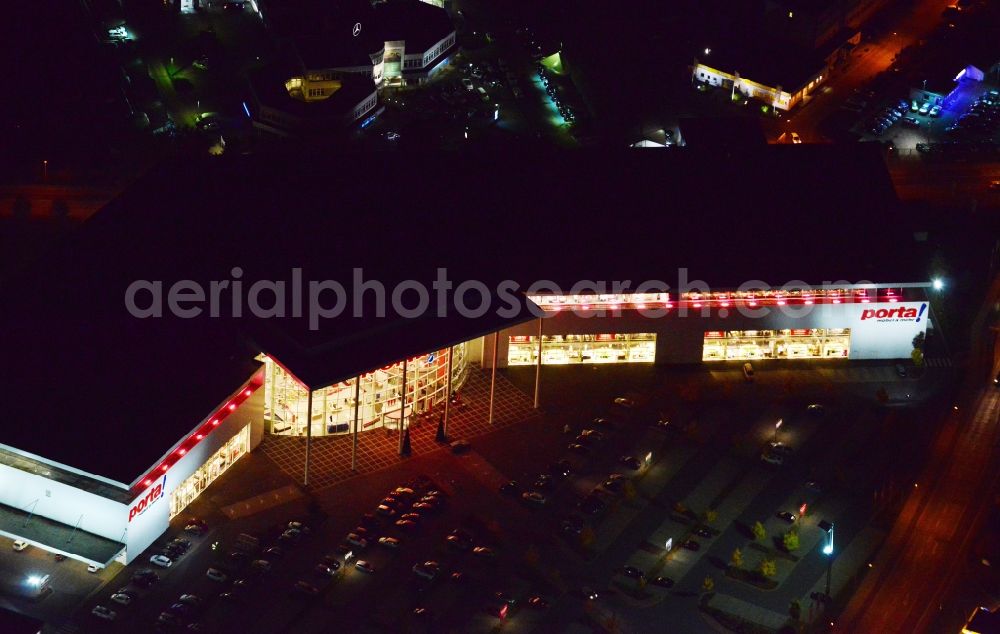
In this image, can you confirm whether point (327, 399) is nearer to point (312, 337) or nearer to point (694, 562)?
point (312, 337)

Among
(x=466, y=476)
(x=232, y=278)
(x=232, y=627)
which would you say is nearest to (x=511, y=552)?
(x=466, y=476)

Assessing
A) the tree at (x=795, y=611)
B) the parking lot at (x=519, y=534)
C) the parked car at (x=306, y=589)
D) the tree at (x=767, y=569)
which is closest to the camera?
the parking lot at (x=519, y=534)

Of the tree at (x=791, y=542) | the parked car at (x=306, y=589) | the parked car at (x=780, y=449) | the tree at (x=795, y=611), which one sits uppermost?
the parked car at (x=780, y=449)

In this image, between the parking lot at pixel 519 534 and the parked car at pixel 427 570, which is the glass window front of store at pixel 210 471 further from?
the parked car at pixel 427 570

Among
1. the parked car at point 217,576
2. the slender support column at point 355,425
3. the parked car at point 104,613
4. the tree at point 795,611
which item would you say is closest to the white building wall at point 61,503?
the parked car at point 104,613

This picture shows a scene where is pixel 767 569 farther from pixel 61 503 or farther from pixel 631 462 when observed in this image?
pixel 61 503

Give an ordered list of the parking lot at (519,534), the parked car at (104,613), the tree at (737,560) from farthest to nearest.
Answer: the tree at (737,560) < the parking lot at (519,534) < the parked car at (104,613)

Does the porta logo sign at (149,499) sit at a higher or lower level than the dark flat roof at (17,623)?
higher

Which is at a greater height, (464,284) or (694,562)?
(464,284)
